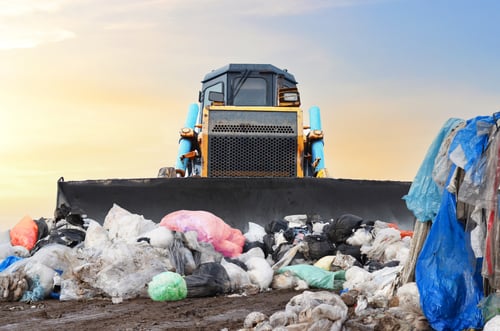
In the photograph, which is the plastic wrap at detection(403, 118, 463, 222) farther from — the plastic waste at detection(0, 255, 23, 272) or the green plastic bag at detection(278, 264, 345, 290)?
the plastic waste at detection(0, 255, 23, 272)

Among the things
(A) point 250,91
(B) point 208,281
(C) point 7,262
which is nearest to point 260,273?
(B) point 208,281

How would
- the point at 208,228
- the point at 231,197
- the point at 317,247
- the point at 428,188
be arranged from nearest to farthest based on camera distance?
the point at 428,188, the point at 317,247, the point at 208,228, the point at 231,197

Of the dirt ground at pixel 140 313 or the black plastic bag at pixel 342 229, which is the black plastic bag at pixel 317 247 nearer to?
the black plastic bag at pixel 342 229

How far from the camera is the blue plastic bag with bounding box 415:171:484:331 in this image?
4281 millimetres

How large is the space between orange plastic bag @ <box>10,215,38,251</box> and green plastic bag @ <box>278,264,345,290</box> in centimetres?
341

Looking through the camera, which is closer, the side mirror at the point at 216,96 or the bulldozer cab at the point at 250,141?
the bulldozer cab at the point at 250,141

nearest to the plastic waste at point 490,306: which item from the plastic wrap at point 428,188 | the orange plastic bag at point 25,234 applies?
the plastic wrap at point 428,188

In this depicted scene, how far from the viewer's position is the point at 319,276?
6.48 meters

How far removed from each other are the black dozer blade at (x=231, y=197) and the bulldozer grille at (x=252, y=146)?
105cm

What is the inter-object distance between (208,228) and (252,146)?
2701 mm

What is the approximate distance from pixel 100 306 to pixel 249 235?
280cm

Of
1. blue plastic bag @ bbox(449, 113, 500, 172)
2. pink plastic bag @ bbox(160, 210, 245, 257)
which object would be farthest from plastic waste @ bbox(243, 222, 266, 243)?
blue plastic bag @ bbox(449, 113, 500, 172)

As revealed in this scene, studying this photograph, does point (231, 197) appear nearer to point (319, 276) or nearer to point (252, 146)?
point (252, 146)

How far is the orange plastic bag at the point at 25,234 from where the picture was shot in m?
8.25
